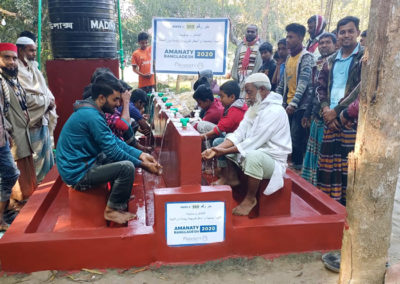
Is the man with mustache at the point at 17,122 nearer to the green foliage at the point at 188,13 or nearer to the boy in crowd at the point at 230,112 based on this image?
the boy in crowd at the point at 230,112

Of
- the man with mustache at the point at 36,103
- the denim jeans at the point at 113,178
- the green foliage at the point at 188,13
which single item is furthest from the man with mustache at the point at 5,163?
the green foliage at the point at 188,13

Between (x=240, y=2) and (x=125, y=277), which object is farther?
(x=240, y=2)

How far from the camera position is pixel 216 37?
6523 millimetres

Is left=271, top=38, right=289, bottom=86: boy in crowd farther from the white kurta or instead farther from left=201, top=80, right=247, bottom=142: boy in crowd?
the white kurta

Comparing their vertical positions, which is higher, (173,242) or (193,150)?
(193,150)

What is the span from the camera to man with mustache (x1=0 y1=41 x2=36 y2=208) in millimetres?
3836

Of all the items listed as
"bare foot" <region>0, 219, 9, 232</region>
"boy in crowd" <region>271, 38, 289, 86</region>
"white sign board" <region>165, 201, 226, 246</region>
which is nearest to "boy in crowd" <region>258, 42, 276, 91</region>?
"boy in crowd" <region>271, 38, 289, 86</region>

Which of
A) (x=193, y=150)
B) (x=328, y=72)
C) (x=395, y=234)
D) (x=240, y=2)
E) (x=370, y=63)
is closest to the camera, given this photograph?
(x=370, y=63)

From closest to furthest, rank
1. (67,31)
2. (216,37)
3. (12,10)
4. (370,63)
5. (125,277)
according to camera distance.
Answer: (370,63), (125,277), (67,31), (216,37), (12,10)

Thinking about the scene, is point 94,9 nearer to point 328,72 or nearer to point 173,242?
point 328,72

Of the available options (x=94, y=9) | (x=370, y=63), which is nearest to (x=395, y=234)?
(x=370, y=63)

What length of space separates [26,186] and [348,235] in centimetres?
386

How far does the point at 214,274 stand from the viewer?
9.54 feet

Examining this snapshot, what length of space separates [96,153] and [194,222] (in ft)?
3.52
